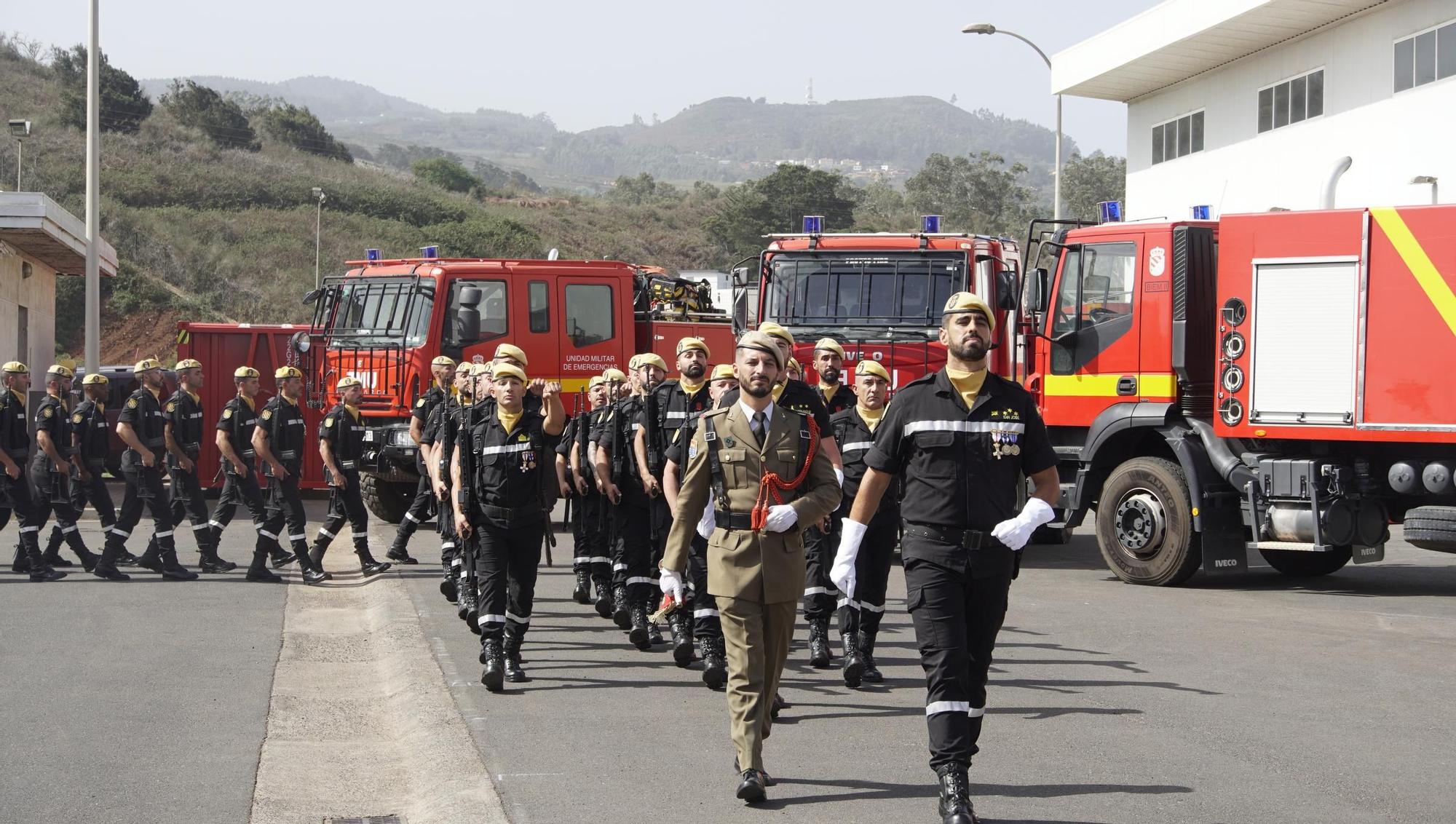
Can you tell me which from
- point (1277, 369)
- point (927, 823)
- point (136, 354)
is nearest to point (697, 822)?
point (927, 823)

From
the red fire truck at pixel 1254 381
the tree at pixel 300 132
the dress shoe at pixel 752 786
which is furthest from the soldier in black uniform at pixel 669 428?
the tree at pixel 300 132

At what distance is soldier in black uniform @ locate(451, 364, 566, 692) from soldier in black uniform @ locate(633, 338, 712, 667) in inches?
34.0

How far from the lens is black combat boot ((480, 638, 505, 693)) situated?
321 inches

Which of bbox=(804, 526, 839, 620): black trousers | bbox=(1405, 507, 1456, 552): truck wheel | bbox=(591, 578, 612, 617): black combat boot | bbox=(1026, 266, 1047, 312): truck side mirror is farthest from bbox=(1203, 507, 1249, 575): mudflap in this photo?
bbox=(591, 578, 612, 617): black combat boot

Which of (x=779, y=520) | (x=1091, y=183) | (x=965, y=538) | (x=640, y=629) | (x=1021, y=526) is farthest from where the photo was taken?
(x=1091, y=183)

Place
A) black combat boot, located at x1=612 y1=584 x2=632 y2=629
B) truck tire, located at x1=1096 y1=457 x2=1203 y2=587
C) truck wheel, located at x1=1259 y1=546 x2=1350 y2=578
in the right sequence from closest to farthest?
black combat boot, located at x1=612 y1=584 x2=632 y2=629 < truck tire, located at x1=1096 y1=457 x2=1203 y2=587 < truck wheel, located at x1=1259 y1=546 x2=1350 y2=578

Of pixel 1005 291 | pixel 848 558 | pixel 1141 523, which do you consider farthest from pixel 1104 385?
pixel 848 558

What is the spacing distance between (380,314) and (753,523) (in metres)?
11.8

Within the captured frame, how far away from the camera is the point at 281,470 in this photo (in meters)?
13.0

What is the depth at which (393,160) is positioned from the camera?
197000mm

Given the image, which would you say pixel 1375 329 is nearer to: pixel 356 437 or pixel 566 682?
pixel 566 682

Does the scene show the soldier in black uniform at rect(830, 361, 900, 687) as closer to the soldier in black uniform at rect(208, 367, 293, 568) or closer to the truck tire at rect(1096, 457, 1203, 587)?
the truck tire at rect(1096, 457, 1203, 587)

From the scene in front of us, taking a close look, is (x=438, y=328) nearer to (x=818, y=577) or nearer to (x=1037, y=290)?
(x=1037, y=290)

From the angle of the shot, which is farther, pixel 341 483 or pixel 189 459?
pixel 189 459
